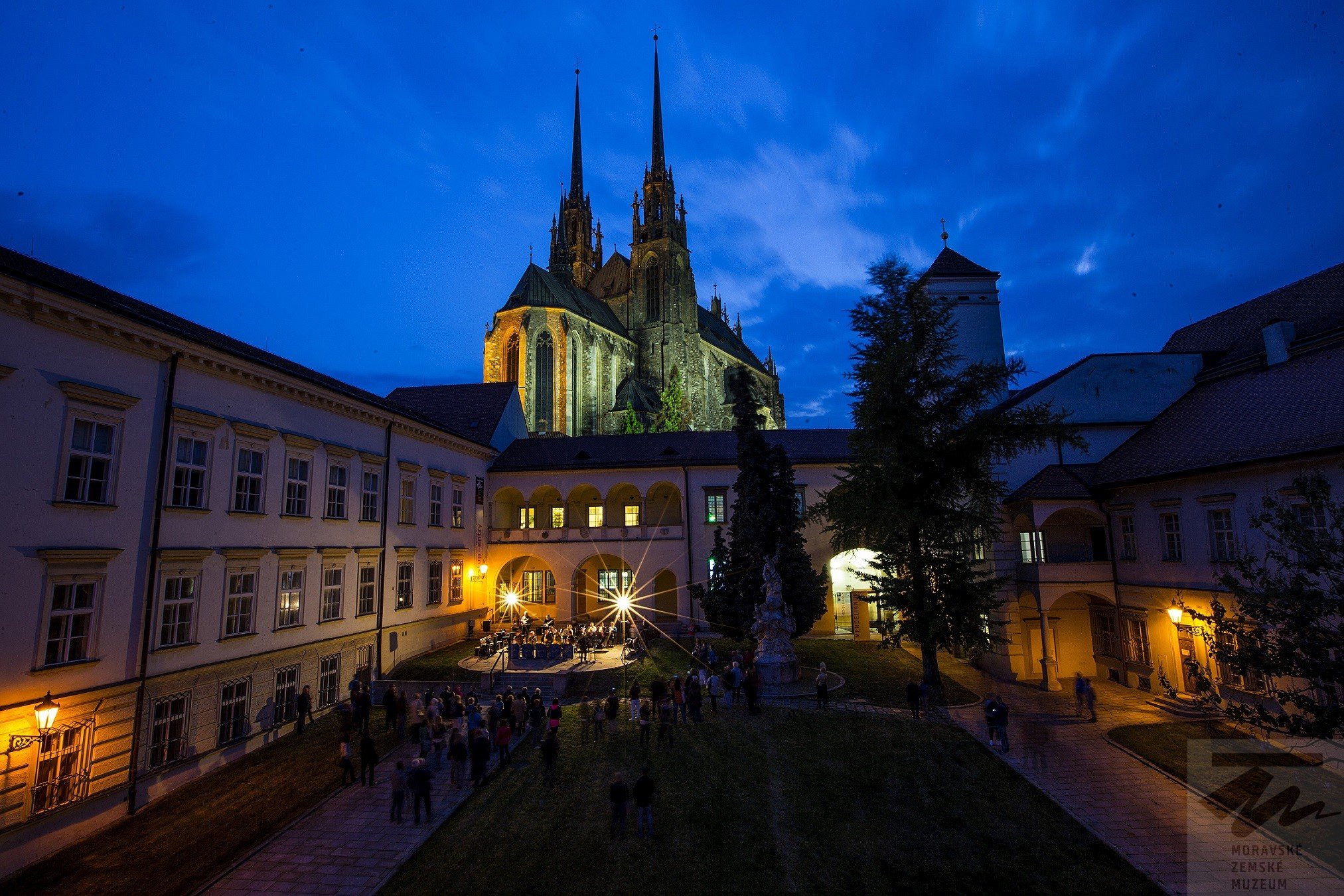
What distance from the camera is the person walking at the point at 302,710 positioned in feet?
63.8

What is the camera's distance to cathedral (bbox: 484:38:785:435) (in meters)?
Answer: 67.9

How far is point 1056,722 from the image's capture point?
64.4ft

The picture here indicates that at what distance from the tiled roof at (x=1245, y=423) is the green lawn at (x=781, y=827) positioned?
11654mm

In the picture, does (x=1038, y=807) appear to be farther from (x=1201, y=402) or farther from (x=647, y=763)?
(x=1201, y=402)

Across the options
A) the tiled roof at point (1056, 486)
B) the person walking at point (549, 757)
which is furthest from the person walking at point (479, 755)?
the tiled roof at point (1056, 486)

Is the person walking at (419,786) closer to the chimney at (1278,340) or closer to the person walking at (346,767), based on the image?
the person walking at (346,767)

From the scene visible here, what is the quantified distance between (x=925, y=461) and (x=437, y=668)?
1913cm

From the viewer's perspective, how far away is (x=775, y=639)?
74.3 feet

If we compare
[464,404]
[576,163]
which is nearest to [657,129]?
[576,163]

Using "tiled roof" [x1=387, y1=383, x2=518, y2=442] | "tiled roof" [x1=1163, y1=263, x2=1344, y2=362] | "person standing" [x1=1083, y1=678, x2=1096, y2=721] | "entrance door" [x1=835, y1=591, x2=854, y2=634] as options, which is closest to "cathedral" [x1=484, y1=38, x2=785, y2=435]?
"tiled roof" [x1=387, y1=383, x2=518, y2=442]

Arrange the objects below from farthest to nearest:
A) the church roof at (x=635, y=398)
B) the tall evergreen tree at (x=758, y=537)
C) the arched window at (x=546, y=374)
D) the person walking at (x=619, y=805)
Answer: the church roof at (x=635, y=398) < the arched window at (x=546, y=374) < the tall evergreen tree at (x=758, y=537) < the person walking at (x=619, y=805)

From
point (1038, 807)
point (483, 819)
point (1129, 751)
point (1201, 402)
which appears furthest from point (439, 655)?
point (1201, 402)

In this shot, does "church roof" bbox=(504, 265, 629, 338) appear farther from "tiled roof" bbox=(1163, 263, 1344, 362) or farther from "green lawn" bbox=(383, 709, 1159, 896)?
"green lawn" bbox=(383, 709, 1159, 896)

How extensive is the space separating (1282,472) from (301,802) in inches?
1024
